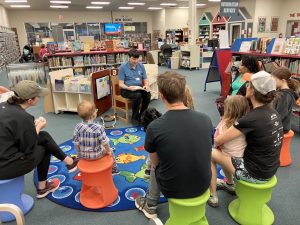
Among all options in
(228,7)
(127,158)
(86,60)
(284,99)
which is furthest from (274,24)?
(127,158)

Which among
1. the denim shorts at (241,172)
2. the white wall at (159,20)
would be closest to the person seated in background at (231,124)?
the denim shorts at (241,172)

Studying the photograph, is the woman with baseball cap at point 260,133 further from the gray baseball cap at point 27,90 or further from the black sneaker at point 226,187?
the gray baseball cap at point 27,90

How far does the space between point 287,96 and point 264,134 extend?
129 cm

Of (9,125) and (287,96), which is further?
(287,96)

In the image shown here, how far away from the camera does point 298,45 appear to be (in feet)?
14.2

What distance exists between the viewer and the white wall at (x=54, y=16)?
1537 centimetres

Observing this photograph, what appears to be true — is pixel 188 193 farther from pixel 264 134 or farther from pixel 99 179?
pixel 99 179

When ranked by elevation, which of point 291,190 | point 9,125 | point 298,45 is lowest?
point 291,190

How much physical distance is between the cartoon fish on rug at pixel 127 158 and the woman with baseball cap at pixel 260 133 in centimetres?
146

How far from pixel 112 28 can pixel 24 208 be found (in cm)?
1637

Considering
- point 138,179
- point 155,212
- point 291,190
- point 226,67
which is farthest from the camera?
point 226,67

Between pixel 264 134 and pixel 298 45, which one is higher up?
pixel 298 45

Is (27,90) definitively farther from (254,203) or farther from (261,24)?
(261,24)

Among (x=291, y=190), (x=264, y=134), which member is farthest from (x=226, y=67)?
(x=264, y=134)
